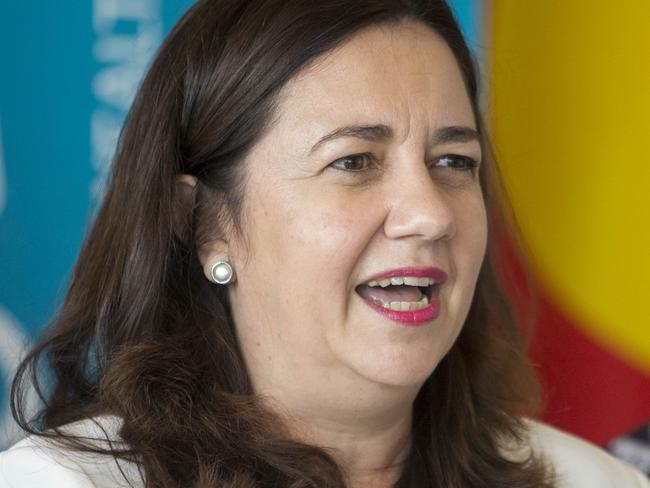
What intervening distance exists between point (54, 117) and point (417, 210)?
0.85 meters

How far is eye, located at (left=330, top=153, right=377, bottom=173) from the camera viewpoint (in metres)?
1.60

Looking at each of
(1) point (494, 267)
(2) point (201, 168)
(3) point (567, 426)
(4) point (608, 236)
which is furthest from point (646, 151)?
(2) point (201, 168)

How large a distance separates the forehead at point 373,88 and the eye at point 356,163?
2.2 inches

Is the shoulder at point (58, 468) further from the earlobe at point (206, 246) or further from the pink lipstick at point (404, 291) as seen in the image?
the pink lipstick at point (404, 291)

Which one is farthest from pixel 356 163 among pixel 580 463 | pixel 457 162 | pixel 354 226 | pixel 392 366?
pixel 580 463

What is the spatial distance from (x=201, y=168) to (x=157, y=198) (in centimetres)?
9

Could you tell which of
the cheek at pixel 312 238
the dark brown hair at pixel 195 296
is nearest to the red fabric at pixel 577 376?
the dark brown hair at pixel 195 296

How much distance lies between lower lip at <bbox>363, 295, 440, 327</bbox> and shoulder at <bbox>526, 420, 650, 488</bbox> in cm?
52

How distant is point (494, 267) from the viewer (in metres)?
2.17

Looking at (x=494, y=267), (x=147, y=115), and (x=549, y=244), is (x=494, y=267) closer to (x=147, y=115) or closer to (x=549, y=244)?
(x=549, y=244)

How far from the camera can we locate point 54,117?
80.6 inches


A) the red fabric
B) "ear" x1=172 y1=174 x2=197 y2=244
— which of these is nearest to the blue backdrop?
"ear" x1=172 y1=174 x2=197 y2=244

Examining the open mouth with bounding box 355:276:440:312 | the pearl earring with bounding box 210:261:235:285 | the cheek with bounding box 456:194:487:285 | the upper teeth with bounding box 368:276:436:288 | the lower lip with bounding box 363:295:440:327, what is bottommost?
the lower lip with bounding box 363:295:440:327

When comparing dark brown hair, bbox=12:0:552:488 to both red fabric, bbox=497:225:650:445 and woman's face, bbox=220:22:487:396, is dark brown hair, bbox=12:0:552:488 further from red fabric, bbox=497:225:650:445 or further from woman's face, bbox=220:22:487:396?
red fabric, bbox=497:225:650:445
